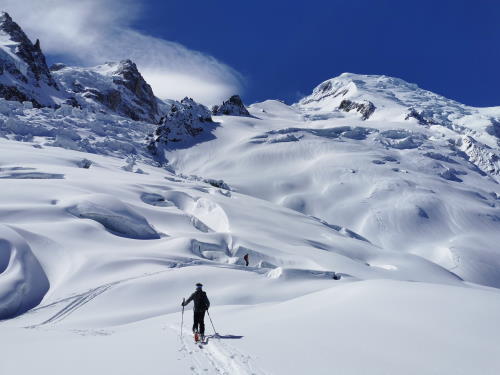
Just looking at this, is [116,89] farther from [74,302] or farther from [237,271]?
[74,302]

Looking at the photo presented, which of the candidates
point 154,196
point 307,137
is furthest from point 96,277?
point 307,137

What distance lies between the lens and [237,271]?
67.4ft

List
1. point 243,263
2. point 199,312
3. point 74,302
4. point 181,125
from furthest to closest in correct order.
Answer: point 181,125 → point 243,263 → point 74,302 → point 199,312

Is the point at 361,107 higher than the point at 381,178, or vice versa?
the point at 361,107

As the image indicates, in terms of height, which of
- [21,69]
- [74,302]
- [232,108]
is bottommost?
[74,302]

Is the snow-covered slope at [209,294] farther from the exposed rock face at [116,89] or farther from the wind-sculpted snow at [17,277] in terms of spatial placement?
the exposed rock face at [116,89]

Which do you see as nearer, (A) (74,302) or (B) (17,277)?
(A) (74,302)

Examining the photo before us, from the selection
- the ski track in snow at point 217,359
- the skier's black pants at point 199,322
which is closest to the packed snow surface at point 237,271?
the ski track in snow at point 217,359

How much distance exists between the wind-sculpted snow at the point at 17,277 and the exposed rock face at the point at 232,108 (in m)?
116

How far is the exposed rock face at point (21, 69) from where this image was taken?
392 feet

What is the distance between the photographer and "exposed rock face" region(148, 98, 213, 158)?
97.6 m

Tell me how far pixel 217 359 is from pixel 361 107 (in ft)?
485

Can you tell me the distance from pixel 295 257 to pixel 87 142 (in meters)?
52.0

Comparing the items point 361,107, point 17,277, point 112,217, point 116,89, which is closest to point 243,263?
point 112,217
